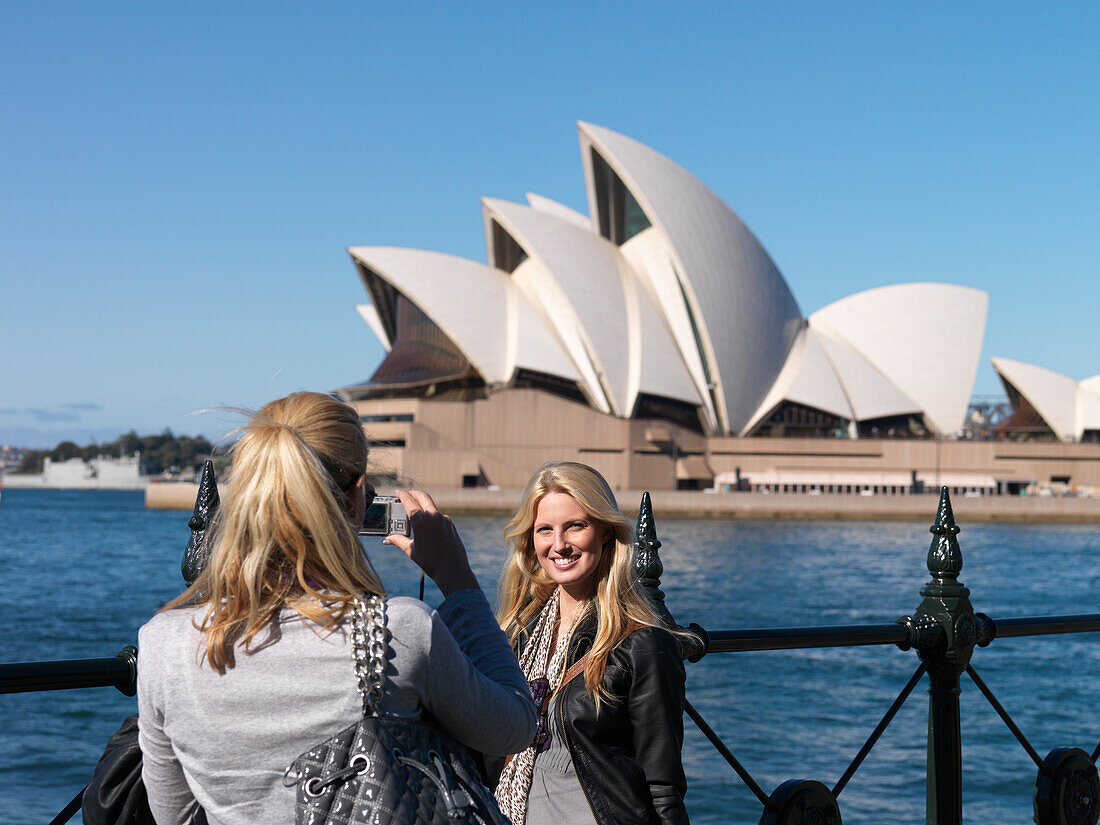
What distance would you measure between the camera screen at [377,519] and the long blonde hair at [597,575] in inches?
17.4

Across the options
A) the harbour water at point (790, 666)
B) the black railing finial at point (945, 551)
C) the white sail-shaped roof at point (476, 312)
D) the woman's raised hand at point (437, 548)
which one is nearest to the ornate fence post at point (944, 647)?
the black railing finial at point (945, 551)

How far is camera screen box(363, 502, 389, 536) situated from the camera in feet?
4.20

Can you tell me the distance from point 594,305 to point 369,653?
38.1 meters

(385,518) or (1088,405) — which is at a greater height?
(1088,405)

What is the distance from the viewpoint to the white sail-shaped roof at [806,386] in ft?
143

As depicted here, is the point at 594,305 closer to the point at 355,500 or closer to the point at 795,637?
the point at 795,637

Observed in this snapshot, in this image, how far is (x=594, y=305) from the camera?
38.9m

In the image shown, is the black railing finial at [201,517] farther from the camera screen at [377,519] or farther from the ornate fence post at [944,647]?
the ornate fence post at [944,647]

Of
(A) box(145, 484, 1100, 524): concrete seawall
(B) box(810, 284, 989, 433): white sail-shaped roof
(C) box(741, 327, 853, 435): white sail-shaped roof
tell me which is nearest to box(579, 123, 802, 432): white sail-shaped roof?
(C) box(741, 327, 853, 435): white sail-shaped roof

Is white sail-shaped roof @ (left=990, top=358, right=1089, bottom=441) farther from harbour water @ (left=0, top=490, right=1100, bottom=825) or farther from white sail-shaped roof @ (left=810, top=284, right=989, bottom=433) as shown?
harbour water @ (left=0, top=490, right=1100, bottom=825)

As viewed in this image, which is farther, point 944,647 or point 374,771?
point 944,647

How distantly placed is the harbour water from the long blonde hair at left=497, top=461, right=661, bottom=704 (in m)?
5.46

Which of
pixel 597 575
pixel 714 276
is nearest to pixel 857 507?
pixel 714 276

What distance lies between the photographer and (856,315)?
47188mm
